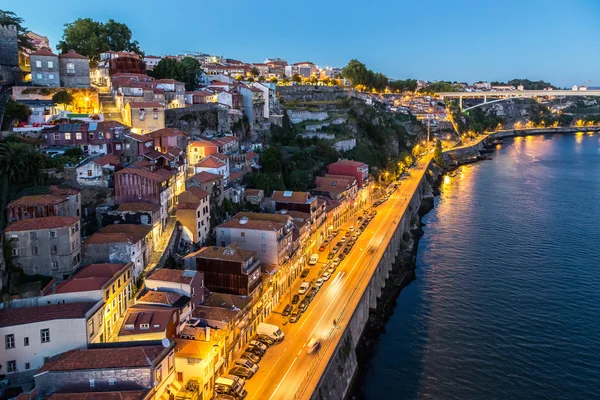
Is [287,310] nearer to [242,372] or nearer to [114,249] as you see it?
[242,372]

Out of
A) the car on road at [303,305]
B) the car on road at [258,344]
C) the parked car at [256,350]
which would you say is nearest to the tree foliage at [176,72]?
the car on road at [303,305]

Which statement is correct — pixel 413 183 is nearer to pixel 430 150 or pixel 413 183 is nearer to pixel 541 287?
pixel 541 287

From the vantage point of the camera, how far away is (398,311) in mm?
20234

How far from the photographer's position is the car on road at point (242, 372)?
13523 millimetres

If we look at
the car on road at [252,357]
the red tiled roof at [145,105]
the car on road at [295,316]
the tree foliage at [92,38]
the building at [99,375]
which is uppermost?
the tree foliage at [92,38]

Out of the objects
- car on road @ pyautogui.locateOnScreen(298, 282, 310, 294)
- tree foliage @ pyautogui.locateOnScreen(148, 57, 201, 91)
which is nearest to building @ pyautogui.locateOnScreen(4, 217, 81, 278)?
car on road @ pyautogui.locateOnScreen(298, 282, 310, 294)

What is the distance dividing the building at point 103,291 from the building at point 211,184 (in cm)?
653

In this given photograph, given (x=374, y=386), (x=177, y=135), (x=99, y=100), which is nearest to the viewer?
(x=374, y=386)

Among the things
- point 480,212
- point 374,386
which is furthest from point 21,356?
point 480,212

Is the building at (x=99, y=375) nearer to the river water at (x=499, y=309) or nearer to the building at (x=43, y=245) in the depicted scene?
the building at (x=43, y=245)

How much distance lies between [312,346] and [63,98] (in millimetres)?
16084

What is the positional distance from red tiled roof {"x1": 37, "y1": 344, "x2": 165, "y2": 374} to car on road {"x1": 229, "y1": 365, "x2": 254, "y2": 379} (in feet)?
9.70

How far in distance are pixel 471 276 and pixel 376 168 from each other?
16706 mm

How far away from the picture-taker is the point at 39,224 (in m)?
14.1
